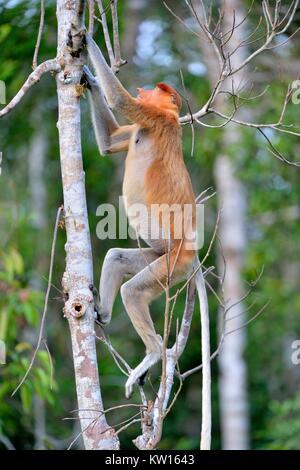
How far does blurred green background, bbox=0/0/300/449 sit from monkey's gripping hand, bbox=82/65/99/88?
235cm

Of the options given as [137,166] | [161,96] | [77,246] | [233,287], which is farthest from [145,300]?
[233,287]

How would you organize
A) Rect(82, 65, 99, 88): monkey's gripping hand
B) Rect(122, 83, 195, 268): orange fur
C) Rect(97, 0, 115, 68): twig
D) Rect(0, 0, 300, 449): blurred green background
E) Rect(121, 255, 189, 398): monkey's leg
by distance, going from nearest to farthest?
Rect(97, 0, 115, 68): twig → Rect(82, 65, 99, 88): monkey's gripping hand → Rect(121, 255, 189, 398): monkey's leg → Rect(122, 83, 195, 268): orange fur → Rect(0, 0, 300, 449): blurred green background

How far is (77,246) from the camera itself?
313 centimetres

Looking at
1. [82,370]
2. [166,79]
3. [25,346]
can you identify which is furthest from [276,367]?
[82,370]

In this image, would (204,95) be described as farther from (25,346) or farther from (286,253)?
(25,346)

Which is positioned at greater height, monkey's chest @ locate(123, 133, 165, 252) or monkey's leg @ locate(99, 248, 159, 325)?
monkey's chest @ locate(123, 133, 165, 252)

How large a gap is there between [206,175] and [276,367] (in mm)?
2784

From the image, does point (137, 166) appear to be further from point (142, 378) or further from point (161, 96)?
point (142, 378)

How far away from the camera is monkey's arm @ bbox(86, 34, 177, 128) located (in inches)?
136

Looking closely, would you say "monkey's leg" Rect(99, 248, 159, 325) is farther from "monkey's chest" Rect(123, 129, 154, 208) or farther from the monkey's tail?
the monkey's tail

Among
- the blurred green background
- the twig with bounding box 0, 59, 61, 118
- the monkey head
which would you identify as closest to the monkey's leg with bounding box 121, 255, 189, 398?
the monkey head

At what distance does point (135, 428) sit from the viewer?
939 cm

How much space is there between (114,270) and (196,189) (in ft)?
22.0

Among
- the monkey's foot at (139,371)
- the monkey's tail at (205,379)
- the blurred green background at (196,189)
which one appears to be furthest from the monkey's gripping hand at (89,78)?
the blurred green background at (196,189)
